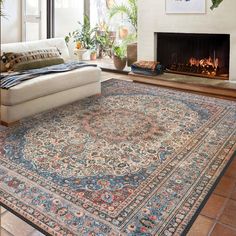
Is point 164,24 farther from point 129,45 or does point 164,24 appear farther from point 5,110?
point 5,110

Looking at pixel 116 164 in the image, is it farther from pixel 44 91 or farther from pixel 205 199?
pixel 44 91

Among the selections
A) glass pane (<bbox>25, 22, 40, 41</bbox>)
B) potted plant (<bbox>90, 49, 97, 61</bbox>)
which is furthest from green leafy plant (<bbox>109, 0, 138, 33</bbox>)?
glass pane (<bbox>25, 22, 40, 41</bbox>)

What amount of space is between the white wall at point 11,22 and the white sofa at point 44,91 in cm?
109

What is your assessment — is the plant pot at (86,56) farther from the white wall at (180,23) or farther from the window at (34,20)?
the white wall at (180,23)

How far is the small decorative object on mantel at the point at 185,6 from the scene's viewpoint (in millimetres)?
4504

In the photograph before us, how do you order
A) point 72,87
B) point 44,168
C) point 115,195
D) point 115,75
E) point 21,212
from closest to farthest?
point 21,212
point 115,195
point 44,168
point 72,87
point 115,75

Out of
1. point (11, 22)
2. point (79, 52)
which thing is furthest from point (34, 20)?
point (79, 52)

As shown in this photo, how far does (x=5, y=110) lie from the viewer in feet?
10.1

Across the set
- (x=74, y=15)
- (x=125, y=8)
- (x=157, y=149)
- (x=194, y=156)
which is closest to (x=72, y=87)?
(x=157, y=149)

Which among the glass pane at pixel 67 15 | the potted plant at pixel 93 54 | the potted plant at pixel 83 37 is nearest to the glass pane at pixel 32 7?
the glass pane at pixel 67 15

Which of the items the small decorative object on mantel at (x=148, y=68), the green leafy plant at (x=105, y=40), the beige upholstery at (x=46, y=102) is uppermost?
the green leafy plant at (x=105, y=40)

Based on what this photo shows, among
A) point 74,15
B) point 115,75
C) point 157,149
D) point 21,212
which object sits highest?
point 74,15

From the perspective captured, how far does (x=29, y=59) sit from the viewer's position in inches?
148

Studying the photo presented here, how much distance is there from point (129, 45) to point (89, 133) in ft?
10.1
